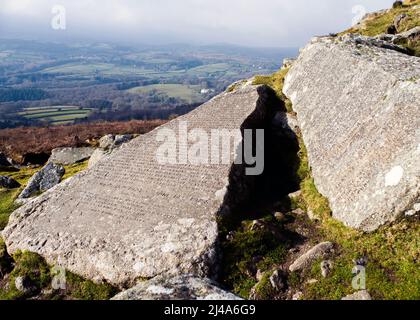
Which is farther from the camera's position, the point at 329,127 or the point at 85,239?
the point at 329,127

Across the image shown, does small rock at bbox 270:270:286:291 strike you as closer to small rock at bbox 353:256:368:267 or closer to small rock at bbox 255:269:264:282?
small rock at bbox 255:269:264:282

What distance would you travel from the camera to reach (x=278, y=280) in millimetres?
13266

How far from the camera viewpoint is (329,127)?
18.7m

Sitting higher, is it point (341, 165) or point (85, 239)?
point (341, 165)

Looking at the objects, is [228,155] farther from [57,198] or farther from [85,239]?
[57,198]

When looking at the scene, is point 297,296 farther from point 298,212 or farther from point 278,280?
point 298,212

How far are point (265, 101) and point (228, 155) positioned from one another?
5919 millimetres

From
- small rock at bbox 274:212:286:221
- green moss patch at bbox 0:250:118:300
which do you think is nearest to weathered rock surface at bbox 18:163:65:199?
green moss patch at bbox 0:250:118:300

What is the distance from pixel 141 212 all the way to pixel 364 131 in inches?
383

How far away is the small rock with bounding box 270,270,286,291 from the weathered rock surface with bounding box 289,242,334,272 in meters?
0.44

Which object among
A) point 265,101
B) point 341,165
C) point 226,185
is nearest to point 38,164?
point 265,101

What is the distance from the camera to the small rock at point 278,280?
1312 cm

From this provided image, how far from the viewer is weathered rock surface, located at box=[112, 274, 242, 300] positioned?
8695 millimetres

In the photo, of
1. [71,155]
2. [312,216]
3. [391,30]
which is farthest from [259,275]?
[71,155]
